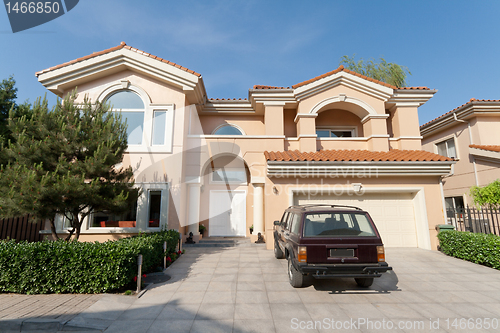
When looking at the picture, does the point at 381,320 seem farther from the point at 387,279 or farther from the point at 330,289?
the point at 387,279

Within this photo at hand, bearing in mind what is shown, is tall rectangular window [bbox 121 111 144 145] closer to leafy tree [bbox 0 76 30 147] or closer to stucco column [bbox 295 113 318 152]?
leafy tree [bbox 0 76 30 147]

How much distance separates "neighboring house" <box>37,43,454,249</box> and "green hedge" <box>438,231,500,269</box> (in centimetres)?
71

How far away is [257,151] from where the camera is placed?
11914 mm

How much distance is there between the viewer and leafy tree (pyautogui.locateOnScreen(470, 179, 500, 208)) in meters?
11.1

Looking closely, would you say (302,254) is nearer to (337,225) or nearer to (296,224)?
(296,224)

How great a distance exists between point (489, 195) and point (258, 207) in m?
10.4

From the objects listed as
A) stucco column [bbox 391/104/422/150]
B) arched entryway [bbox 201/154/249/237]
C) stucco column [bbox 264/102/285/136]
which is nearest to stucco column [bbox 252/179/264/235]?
arched entryway [bbox 201/154/249/237]

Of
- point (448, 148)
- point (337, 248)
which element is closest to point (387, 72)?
point (448, 148)

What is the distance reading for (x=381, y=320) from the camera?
4281 mm

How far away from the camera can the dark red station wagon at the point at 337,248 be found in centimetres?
512

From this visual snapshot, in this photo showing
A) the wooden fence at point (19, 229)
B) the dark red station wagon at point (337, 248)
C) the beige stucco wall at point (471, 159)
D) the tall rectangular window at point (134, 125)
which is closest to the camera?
the dark red station wagon at point (337, 248)

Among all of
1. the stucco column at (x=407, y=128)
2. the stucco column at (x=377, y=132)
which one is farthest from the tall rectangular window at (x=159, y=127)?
the stucco column at (x=407, y=128)

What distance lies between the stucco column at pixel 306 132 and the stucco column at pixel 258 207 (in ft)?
8.89

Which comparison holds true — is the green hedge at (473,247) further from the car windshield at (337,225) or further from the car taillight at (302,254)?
the car taillight at (302,254)
